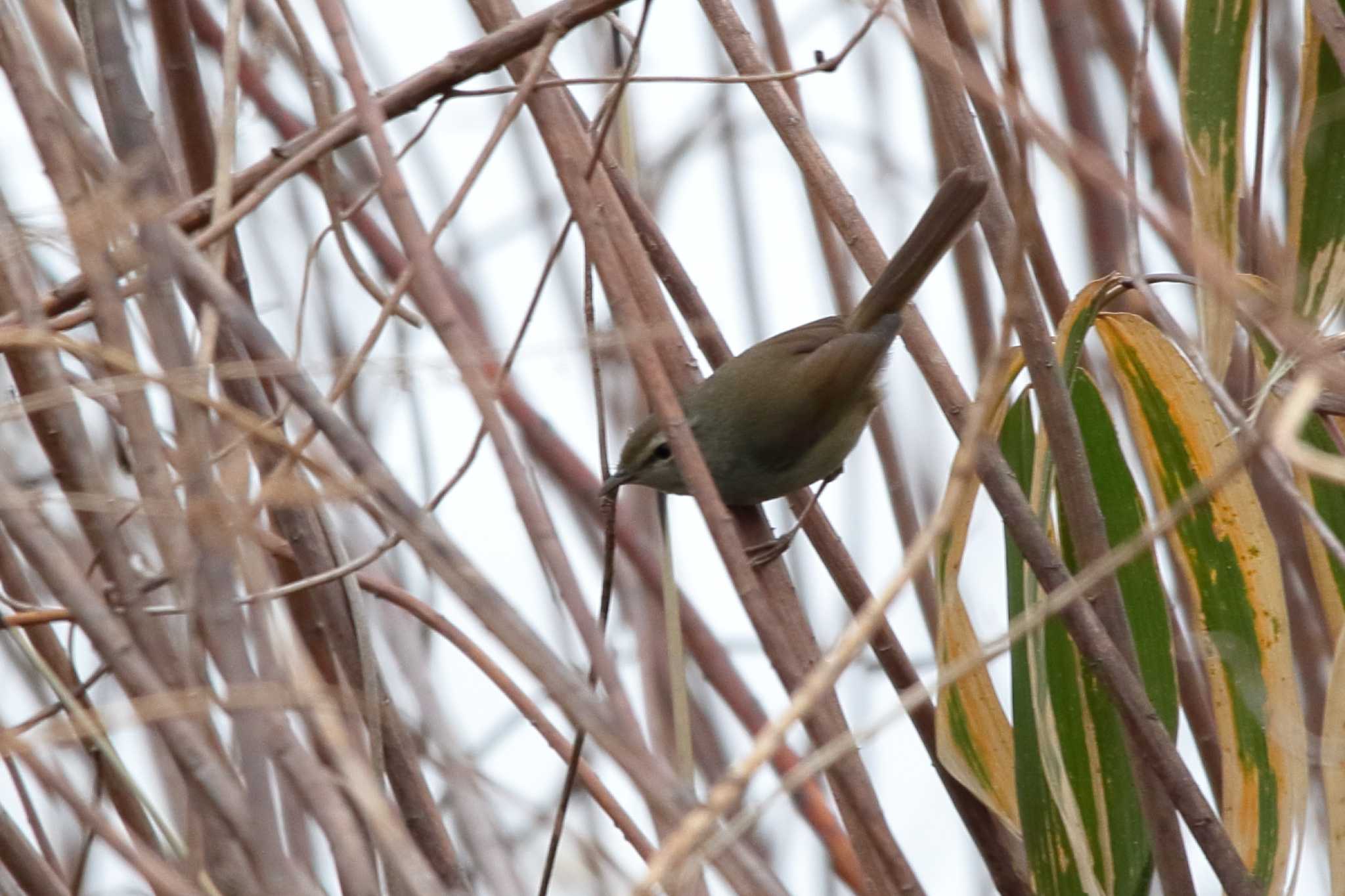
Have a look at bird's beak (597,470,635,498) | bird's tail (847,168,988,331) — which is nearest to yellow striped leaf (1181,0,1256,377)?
bird's tail (847,168,988,331)

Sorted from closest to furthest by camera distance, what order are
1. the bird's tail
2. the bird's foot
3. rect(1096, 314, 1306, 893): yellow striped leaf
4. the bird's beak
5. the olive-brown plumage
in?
1. rect(1096, 314, 1306, 893): yellow striped leaf
2. the bird's foot
3. the bird's tail
4. the bird's beak
5. the olive-brown plumage

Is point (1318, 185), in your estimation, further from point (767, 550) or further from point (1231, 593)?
point (767, 550)

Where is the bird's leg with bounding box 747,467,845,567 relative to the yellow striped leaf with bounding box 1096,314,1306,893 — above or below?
above

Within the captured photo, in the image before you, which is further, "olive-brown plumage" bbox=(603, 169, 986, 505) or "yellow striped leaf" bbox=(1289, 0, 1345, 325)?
"olive-brown plumage" bbox=(603, 169, 986, 505)

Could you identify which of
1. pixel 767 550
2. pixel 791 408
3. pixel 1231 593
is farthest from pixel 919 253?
pixel 1231 593

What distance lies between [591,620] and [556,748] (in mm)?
626

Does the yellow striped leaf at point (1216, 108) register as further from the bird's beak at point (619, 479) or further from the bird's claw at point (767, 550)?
the bird's beak at point (619, 479)

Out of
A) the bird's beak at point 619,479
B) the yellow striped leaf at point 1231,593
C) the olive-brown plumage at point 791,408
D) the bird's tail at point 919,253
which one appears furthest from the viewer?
the olive-brown plumage at point 791,408

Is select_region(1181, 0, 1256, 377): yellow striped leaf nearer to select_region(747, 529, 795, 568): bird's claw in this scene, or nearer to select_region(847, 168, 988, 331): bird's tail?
select_region(847, 168, 988, 331): bird's tail

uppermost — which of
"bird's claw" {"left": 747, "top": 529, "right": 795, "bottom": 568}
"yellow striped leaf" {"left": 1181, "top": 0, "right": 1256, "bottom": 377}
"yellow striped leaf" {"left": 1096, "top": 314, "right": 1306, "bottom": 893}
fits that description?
"yellow striped leaf" {"left": 1181, "top": 0, "right": 1256, "bottom": 377}

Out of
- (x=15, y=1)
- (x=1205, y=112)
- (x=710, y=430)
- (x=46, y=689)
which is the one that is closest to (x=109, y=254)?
(x=15, y=1)

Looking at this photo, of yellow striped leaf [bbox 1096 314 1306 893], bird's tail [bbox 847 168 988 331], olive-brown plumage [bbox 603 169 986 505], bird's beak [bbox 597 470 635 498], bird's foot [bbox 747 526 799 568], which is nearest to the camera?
yellow striped leaf [bbox 1096 314 1306 893]

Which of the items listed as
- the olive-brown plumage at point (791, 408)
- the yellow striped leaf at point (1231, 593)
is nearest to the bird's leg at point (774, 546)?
the olive-brown plumage at point (791, 408)

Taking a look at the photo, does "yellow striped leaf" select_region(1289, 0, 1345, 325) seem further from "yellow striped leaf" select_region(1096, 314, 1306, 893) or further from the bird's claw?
the bird's claw
